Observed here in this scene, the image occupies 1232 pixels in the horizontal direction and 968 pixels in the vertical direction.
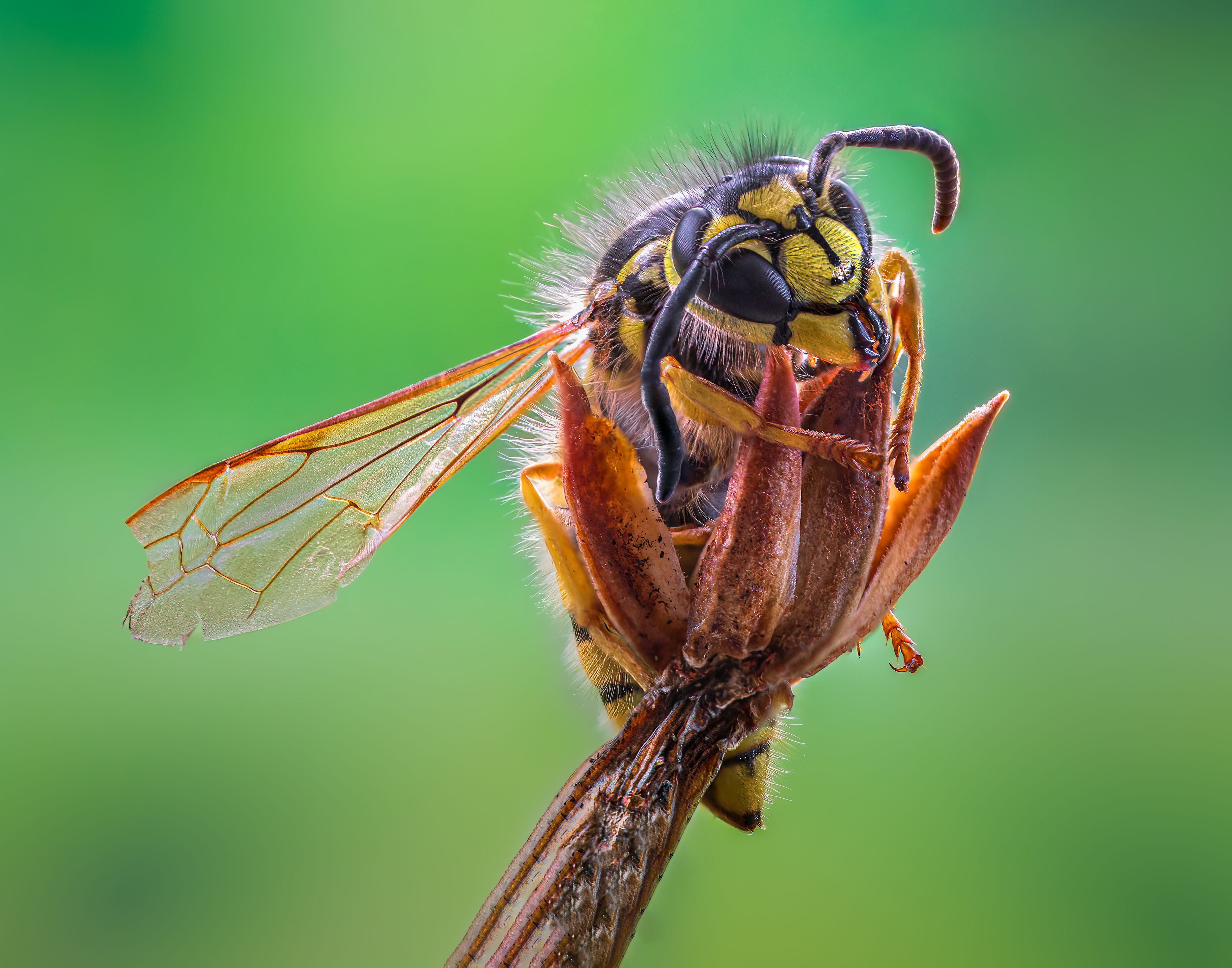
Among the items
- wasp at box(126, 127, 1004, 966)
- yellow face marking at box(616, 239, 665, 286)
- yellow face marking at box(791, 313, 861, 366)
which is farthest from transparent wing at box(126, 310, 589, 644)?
yellow face marking at box(791, 313, 861, 366)

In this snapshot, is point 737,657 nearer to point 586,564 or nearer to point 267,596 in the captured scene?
point 586,564

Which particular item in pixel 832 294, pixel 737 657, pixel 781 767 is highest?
pixel 832 294

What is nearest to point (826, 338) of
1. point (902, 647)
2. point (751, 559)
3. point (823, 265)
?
point (823, 265)

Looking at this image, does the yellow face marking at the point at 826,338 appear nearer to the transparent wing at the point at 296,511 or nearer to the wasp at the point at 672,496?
the wasp at the point at 672,496

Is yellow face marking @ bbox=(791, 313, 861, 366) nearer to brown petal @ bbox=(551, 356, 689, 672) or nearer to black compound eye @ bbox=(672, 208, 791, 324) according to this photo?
black compound eye @ bbox=(672, 208, 791, 324)

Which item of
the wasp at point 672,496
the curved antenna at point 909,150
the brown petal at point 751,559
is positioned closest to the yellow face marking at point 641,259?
the wasp at point 672,496

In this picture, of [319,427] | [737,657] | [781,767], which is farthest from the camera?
[781,767]

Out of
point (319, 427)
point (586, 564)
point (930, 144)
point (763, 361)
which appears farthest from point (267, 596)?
point (930, 144)

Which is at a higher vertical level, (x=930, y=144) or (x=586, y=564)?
(x=930, y=144)

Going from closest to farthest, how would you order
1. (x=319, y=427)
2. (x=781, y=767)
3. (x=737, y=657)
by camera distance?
(x=737, y=657)
(x=319, y=427)
(x=781, y=767)
